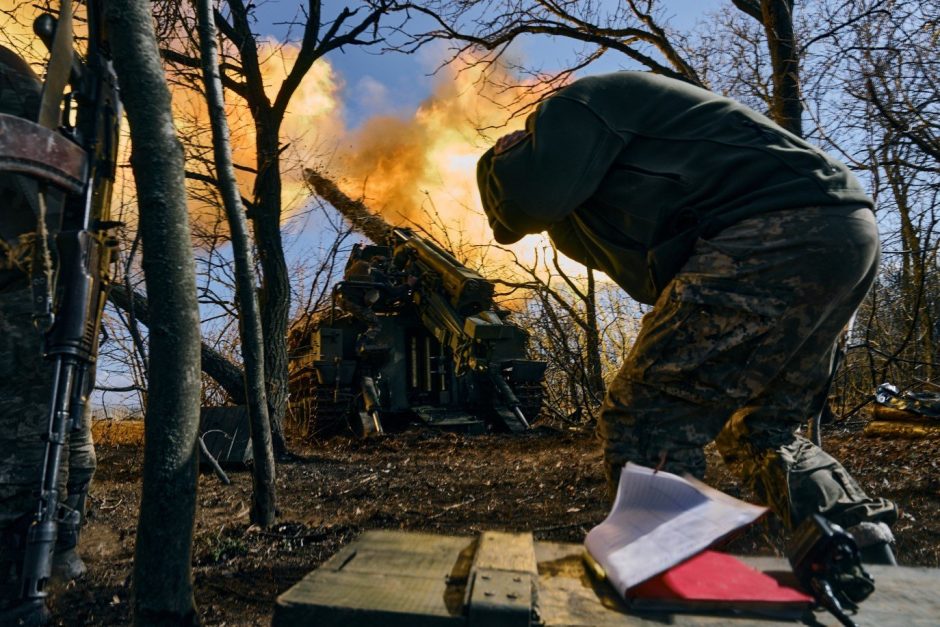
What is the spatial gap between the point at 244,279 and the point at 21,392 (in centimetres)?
127

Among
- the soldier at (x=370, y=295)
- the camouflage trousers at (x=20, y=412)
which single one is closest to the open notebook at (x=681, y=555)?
the camouflage trousers at (x=20, y=412)

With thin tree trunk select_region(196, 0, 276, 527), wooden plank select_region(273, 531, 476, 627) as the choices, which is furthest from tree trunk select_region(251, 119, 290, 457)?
wooden plank select_region(273, 531, 476, 627)

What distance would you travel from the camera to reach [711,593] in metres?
1.52

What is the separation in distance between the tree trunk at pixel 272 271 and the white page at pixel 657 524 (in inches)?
279

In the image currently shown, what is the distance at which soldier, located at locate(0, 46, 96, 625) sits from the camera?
116 inches

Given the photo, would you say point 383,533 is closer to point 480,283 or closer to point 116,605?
point 116,605

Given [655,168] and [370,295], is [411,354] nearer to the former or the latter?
→ [370,295]

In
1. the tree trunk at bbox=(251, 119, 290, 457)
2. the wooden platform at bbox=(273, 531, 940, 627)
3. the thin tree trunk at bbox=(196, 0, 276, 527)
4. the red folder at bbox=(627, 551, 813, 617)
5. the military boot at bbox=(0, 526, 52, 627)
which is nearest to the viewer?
the wooden platform at bbox=(273, 531, 940, 627)

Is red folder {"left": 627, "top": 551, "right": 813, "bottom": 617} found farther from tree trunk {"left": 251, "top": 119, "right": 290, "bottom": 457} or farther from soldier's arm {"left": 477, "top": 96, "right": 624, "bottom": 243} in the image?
tree trunk {"left": 251, "top": 119, "right": 290, "bottom": 457}

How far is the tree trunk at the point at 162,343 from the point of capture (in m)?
2.29

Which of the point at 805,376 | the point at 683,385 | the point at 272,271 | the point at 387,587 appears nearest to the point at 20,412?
the point at 387,587

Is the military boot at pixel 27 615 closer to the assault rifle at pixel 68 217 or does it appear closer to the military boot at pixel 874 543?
the assault rifle at pixel 68 217

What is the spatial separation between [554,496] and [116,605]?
3.35m

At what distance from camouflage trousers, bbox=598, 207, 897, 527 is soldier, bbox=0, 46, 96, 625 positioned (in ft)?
7.74
